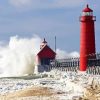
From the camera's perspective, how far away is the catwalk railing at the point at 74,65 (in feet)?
150

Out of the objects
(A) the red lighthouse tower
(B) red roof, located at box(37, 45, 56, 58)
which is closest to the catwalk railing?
(A) the red lighthouse tower

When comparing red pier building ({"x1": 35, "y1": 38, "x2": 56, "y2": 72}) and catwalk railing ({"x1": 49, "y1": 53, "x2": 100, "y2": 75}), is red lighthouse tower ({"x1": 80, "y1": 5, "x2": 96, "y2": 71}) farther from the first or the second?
red pier building ({"x1": 35, "y1": 38, "x2": 56, "y2": 72})

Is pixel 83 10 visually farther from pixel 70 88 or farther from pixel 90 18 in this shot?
pixel 70 88

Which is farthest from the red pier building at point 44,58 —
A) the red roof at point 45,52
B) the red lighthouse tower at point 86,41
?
the red lighthouse tower at point 86,41

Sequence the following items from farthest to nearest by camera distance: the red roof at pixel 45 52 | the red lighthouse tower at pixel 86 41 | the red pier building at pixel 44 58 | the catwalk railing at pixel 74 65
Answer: the red roof at pixel 45 52, the red pier building at pixel 44 58, the red lighthouse tower at pixel 86 41, the catwalk railing at pixel 74 65

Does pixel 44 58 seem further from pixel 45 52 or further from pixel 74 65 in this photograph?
pixel 74 65

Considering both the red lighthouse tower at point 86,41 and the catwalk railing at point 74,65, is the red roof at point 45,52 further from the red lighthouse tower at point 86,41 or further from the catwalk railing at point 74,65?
the red lighthouse tower at point 86,41

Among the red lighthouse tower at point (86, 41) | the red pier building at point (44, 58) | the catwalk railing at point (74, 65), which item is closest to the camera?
the catwalk railing at point (74, 65)

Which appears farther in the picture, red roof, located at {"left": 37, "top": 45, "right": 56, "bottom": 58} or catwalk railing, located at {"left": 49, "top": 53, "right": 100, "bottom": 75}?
red roof, located at {"left": 37, "top": 45, "right": 56, "bottom": 58}

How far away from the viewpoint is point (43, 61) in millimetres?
65875

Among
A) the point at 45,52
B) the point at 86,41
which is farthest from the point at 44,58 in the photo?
the point at 86,41

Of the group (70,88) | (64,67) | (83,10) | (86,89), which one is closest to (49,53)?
(64,67)

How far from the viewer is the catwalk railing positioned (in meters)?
45.6

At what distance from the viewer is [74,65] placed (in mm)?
57656
